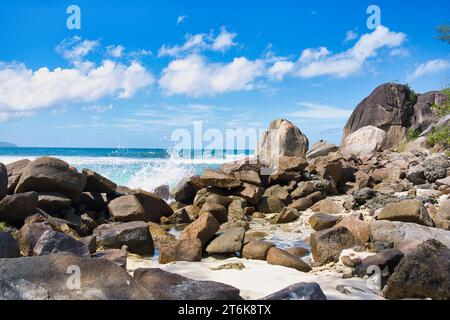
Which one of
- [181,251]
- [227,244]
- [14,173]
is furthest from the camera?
[14,173]

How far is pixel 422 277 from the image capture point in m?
4.28

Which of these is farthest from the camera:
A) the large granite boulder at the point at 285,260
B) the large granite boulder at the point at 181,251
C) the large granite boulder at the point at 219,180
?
the large granite boulder at the point at 219,180

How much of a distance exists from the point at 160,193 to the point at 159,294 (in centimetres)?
1054

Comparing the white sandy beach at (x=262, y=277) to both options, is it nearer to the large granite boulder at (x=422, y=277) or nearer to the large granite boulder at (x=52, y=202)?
the large granite boulder at (x=422, y=277)

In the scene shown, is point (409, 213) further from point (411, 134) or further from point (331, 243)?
point (411, 134)

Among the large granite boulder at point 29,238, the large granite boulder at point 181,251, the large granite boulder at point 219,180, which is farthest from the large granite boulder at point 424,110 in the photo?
the large granite boulder at point 29,238

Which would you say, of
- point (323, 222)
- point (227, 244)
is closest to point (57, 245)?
point (227, 244)

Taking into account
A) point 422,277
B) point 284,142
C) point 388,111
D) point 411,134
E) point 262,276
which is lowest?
point 262,276

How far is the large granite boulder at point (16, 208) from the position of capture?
766 cm

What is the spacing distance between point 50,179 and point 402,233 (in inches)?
271

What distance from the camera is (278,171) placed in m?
12.6

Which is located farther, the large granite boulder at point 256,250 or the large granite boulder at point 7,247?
the large granite boulder at point 256,250

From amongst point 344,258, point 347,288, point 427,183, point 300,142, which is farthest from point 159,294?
point 300,142
